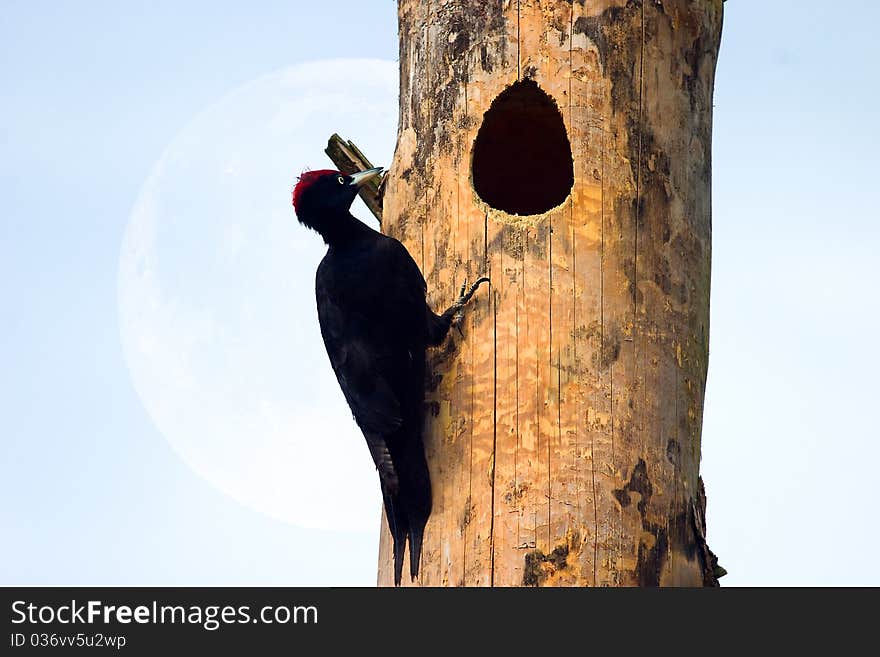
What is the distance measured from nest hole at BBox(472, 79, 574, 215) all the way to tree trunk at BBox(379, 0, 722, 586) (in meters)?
0.03

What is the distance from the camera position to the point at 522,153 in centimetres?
580

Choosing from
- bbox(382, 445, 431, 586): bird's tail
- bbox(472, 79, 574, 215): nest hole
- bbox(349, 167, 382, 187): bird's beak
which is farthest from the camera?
bbox(349, 167, 382, 187): bird's beak

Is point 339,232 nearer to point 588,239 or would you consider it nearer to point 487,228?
point 487,228

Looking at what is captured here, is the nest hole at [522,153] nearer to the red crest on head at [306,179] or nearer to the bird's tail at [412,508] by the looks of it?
the red crest on head at [306,179]

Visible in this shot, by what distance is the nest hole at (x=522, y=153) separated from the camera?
16.6ft

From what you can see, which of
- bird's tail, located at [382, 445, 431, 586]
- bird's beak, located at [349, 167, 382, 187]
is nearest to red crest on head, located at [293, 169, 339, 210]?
bird's beak, located at [349, 167, 382, 187]

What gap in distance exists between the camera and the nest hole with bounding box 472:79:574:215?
5051mm

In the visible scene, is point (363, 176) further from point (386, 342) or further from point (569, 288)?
point (569, 288)

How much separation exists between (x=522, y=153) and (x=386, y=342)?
128 cm

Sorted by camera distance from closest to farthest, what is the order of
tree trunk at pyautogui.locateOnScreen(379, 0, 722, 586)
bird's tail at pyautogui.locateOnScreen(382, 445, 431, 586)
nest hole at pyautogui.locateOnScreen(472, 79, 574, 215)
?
tree trunk at pyautogui.locateOnScreen(379, 0, 722, 586) → bird's tail at pyautogui.locateOnScreen(382, 445, 431, 586) → nest hole at pyautogui.locateOnScreen(472, 79, 574, 215)

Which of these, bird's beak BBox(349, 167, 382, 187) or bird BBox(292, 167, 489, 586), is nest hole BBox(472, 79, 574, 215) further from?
bird BBox(292, 167, 489, 586)

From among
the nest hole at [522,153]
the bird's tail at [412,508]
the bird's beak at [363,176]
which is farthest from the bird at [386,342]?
the nest hole at [522,153]

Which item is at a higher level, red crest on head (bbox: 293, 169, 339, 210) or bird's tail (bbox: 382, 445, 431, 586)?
red crest on head (bbox: 293, 169, 339, 210)

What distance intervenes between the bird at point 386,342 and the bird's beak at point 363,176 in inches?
4.6
